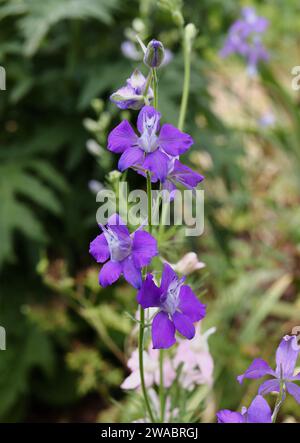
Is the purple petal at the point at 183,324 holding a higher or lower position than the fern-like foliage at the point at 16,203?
lower

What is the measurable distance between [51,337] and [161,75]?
832 millimetres

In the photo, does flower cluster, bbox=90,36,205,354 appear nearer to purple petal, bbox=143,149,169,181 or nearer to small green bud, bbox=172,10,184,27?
purple petal, bbox=143,149,169,181

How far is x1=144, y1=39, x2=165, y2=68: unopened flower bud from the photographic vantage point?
735mm

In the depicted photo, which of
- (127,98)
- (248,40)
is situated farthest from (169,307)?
(248,40)

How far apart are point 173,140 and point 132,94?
0.29 feet

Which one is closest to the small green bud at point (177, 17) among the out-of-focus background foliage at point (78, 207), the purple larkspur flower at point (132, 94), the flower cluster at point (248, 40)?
the purple larkspur flower at point (132, 94)

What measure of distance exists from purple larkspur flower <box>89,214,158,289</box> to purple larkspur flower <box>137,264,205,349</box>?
0.02m

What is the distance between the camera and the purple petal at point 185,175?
2.46 feet

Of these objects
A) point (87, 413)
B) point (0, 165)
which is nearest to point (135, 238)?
point (0, 165)

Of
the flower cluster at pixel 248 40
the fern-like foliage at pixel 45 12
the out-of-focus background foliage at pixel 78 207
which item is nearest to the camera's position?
the fern-like foliage at pixel 45 12

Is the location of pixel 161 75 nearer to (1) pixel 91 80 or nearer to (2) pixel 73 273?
(1) pixel 91 80

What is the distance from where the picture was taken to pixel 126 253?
0.72 m

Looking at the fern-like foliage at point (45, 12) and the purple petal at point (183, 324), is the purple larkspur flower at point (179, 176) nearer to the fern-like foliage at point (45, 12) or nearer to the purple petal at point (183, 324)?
the purple petal at point (183, 324)

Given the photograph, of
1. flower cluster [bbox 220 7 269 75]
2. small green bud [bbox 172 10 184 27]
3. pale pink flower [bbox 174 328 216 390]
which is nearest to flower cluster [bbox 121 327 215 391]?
pale pink flower [bbox 174 328 216 390]
